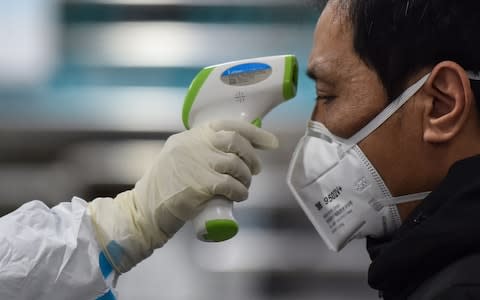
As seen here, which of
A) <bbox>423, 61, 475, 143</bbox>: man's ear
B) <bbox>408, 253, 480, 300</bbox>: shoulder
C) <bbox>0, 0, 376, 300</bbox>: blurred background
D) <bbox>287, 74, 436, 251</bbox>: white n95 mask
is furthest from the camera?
<bbox>0, 0, 376, 300</bbox>: blurred background

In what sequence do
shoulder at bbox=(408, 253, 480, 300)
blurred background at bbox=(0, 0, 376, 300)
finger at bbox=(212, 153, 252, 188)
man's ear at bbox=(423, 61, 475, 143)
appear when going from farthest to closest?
blurred background at bbox=(0, 0, 376, 300), finger at bbox=(212, 153, 252, 188), man's ear at bbox=(423, 61, 475, 143), shoulder at bbox=(408, 253, 480, 300)

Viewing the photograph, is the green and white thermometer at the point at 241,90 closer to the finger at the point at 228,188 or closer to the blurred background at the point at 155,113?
the finger at the point at 228,188

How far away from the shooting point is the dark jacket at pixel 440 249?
3.46 feet

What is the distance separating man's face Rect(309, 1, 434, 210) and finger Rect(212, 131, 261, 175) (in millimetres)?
161

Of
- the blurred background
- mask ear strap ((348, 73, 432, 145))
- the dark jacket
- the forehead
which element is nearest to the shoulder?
the dark jacket

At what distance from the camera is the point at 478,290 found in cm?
100

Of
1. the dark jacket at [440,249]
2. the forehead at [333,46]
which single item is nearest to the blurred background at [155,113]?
the forehead at [333,46]

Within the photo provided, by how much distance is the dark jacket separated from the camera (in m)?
1.05

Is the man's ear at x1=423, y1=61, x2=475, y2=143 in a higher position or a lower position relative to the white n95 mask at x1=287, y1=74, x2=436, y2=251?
higher

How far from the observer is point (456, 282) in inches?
40.7

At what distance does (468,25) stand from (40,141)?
285 cm

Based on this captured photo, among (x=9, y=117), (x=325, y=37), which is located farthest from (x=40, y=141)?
(x=325, y=37)

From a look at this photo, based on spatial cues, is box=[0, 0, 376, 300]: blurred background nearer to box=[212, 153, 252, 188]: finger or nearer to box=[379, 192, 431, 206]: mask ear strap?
box=[212, 153, 252, 188]: finger

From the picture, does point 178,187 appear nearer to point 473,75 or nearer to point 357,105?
point 357,105
